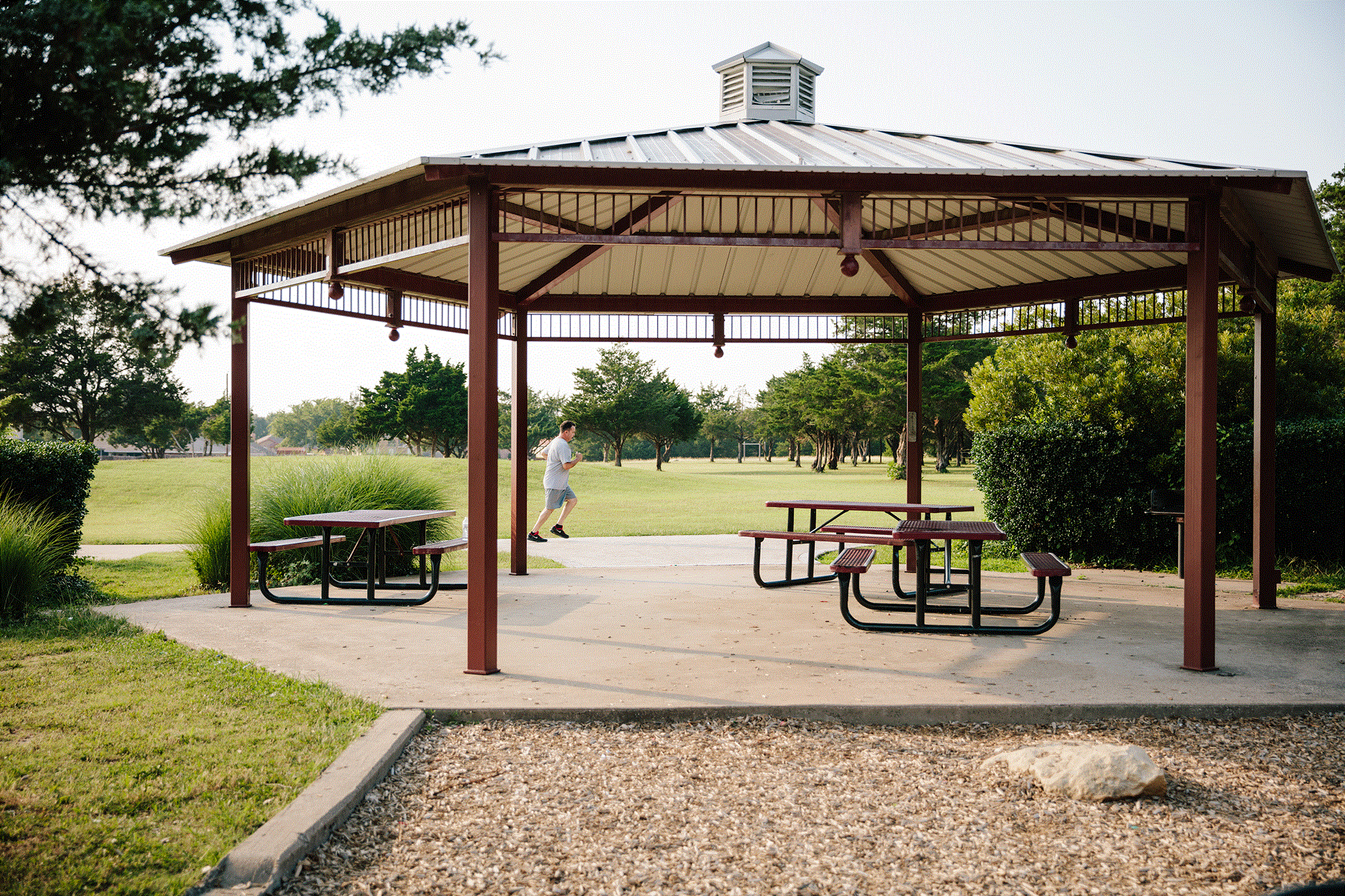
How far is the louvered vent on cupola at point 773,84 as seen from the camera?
952cm

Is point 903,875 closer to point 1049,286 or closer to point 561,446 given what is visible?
point 1049,286

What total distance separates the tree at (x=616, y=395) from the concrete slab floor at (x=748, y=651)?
4878 cm

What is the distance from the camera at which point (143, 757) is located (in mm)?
3850

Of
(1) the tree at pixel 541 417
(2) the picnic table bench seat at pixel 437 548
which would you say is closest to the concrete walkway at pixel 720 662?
(2) the picnic table bench seat at pixel 437 548

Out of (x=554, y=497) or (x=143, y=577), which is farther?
(x=554, y=497)

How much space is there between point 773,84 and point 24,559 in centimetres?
845

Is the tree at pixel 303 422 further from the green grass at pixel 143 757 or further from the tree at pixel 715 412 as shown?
the green grass at pixel 143 757

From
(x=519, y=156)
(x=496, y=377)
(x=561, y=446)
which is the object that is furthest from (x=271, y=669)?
(x=561, y=446)

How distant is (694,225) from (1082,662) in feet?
16.6

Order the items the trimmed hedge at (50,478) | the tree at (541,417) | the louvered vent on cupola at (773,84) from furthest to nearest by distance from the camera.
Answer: the tree at (541,417)
the louvered vent on cupola at (773,84)
the trimmed hedge at (50,478)

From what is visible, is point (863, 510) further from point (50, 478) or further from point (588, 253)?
point (50, 478)

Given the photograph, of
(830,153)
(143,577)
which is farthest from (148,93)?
(143,577)

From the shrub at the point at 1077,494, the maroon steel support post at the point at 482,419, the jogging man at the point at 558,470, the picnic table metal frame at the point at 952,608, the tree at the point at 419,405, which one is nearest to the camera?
the maroon steel support post at the point at 482,419

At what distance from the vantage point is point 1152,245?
17.7 feet
